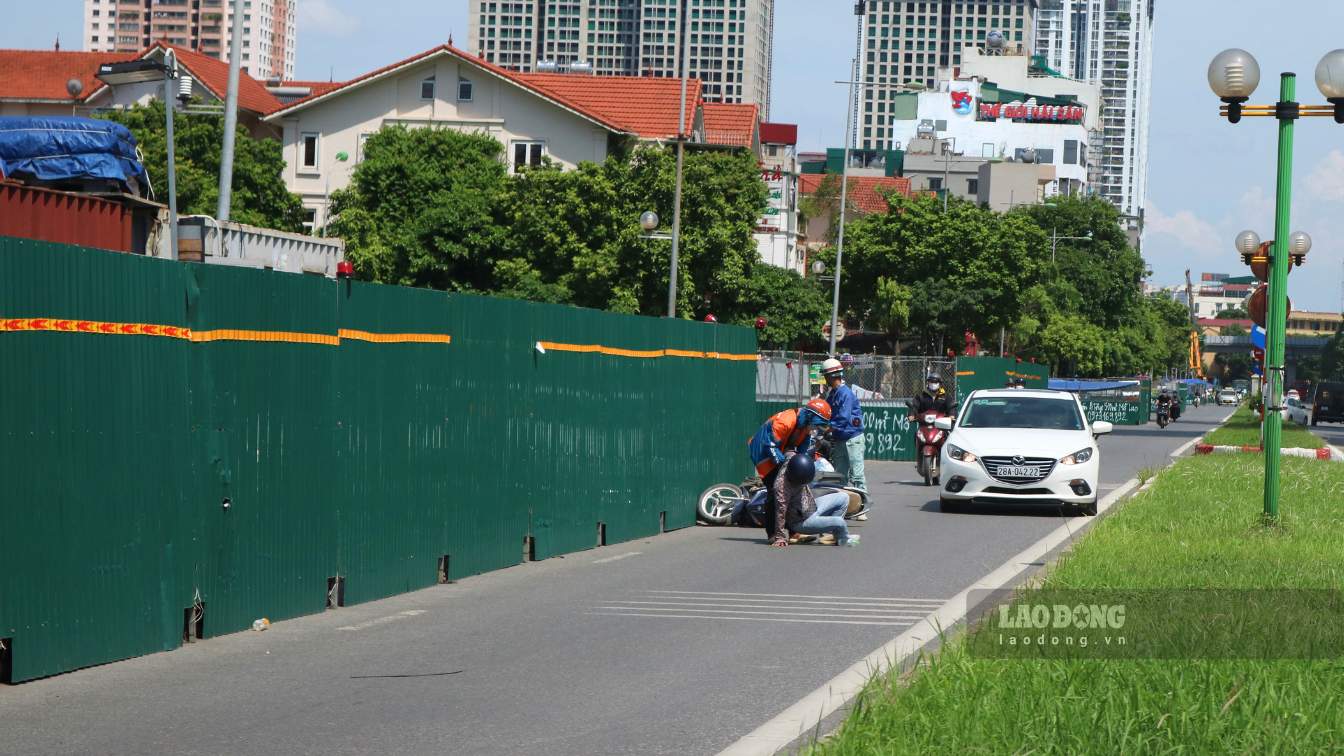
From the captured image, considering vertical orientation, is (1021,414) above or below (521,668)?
above

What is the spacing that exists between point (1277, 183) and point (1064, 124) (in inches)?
6331

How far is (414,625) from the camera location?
428 inches

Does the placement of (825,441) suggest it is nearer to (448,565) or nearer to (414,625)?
(448,565)

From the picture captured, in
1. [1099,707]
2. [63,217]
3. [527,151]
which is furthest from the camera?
[527,151]

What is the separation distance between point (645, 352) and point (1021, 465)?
552 cm

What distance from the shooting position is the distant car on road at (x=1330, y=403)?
94188mm

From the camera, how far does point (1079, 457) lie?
70.1 ft

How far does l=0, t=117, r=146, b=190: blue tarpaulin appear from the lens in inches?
912

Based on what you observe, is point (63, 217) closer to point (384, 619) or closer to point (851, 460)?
point (851, 460)

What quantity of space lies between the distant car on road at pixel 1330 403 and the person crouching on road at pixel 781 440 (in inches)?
3262

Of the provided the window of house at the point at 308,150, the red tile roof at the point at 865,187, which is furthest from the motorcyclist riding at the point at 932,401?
the red tile roof at the point at 865,187

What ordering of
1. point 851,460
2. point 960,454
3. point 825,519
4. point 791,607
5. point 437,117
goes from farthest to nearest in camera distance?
1. point 437,117
2. point 960,454
3. point 851,460
4. point 825,519
5. point 791,607

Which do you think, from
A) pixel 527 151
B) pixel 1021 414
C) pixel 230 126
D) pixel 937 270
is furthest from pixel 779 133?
pixel 1021 414

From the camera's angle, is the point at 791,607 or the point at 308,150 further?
the point at 308,150
